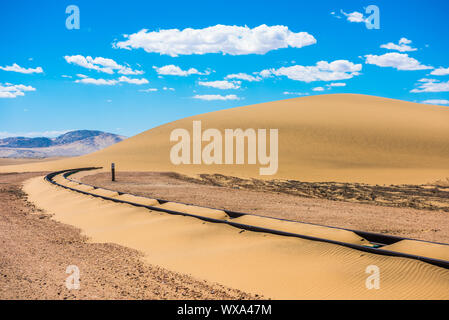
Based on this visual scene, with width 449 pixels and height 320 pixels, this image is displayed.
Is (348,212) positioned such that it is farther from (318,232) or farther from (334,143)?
(334,143)

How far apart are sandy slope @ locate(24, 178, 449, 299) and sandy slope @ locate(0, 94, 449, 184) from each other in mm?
21606

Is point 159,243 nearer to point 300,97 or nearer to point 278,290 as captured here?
point 278,290

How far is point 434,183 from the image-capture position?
2555cm

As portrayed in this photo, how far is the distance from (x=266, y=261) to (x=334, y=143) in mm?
49998

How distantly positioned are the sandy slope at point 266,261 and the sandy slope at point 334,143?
70.9ft

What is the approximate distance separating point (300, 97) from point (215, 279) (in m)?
98.6

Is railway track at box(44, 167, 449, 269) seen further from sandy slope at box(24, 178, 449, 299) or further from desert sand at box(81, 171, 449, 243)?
desert sand at box(81, 171, 449, 243)

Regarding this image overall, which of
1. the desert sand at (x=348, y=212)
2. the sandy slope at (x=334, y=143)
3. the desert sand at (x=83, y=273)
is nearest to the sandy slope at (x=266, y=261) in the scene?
the desert sand at (x=83, y=273)

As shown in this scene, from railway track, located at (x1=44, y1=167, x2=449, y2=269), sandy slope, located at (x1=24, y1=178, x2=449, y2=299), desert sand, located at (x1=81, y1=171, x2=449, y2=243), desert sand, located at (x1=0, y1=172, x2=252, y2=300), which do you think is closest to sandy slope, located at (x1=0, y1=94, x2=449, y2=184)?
desert sand, located at (x1=81, y1=171, x2=449, y2=243)

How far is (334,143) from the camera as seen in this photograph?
177 ft

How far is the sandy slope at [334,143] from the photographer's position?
36.5 meters

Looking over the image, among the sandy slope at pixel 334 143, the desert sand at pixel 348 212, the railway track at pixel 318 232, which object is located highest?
the sandy slope at pixel 334 143

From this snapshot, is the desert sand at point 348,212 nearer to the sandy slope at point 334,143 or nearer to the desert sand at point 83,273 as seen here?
the desert sand at point 83,273

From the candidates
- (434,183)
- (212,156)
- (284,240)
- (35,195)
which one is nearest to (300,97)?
(212,156)
